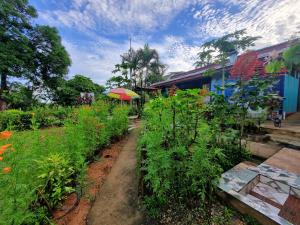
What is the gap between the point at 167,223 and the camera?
1675mm

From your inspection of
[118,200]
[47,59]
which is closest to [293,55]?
[118,200]

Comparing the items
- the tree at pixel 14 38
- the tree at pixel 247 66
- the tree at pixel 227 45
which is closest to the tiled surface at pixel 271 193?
the tree at pixel 247 66

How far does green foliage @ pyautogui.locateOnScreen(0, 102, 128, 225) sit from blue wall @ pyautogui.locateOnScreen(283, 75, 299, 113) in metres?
7.45

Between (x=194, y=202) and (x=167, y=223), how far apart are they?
0.43m

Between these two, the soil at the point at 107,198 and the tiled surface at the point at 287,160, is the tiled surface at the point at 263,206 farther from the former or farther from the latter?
the soil at the point at 107,198

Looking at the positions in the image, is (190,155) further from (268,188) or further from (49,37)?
(49,37)

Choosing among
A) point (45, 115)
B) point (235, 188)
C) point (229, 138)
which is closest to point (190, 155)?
point (235, 188)

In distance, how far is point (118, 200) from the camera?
222 centimetres

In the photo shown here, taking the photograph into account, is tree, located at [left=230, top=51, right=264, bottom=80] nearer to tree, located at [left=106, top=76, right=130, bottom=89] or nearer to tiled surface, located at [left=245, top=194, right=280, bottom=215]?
tiled surface, located at [left=245, top=194, right=280, bottom=215]

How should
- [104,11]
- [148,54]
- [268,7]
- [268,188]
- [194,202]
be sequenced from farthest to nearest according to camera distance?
[148,54]
[104,11]
[268,7]
[268,188]
[194,202]

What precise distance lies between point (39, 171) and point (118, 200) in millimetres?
1169

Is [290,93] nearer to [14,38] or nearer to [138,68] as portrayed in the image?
[138,68]

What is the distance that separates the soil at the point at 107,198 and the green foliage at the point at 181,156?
330 mm

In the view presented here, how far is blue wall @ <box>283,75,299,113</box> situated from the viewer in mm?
5986
